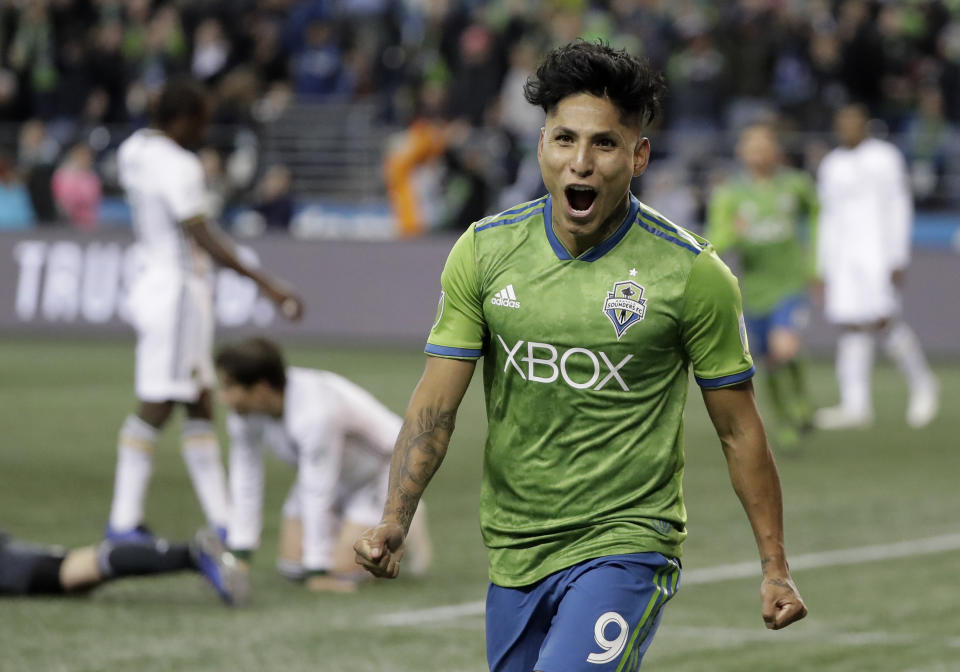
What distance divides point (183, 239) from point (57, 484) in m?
3.20

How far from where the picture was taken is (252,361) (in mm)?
8023

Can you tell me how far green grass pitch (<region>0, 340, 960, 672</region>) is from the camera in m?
6.95

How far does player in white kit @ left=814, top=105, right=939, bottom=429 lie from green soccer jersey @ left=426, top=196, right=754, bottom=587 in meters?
10.9

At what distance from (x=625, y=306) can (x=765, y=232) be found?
9.20 m

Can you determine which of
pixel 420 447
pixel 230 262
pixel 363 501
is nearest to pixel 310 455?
pixel 363 501

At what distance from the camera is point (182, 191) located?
28.6 feet

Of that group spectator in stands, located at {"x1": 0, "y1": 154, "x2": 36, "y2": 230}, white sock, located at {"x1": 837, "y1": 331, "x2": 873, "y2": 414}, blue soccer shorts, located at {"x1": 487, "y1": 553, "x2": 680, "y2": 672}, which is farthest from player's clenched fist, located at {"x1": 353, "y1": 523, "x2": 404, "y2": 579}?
spectator in stands, located at {"x1": 0, "y1": 154, "x2": 36, "y2": 230}

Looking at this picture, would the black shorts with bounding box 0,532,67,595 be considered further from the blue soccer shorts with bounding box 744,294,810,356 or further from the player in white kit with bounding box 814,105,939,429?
the player in white kit with bounding box 814,105,939,429

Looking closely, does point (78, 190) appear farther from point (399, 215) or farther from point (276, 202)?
point (399, 215)

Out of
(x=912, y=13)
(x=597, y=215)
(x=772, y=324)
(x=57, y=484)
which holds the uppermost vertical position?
(x=912, y=13)

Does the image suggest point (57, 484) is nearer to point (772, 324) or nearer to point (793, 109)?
point (772, 324)

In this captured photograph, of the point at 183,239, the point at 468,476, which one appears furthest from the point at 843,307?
the point at 183,239

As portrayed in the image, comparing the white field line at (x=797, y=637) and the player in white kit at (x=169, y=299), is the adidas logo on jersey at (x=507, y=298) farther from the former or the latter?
the player in white kit at (x=169, y=299)

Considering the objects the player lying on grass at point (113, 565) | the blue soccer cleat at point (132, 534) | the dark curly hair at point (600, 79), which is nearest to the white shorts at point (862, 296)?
the blue soccer cleat at point (132, 534)
